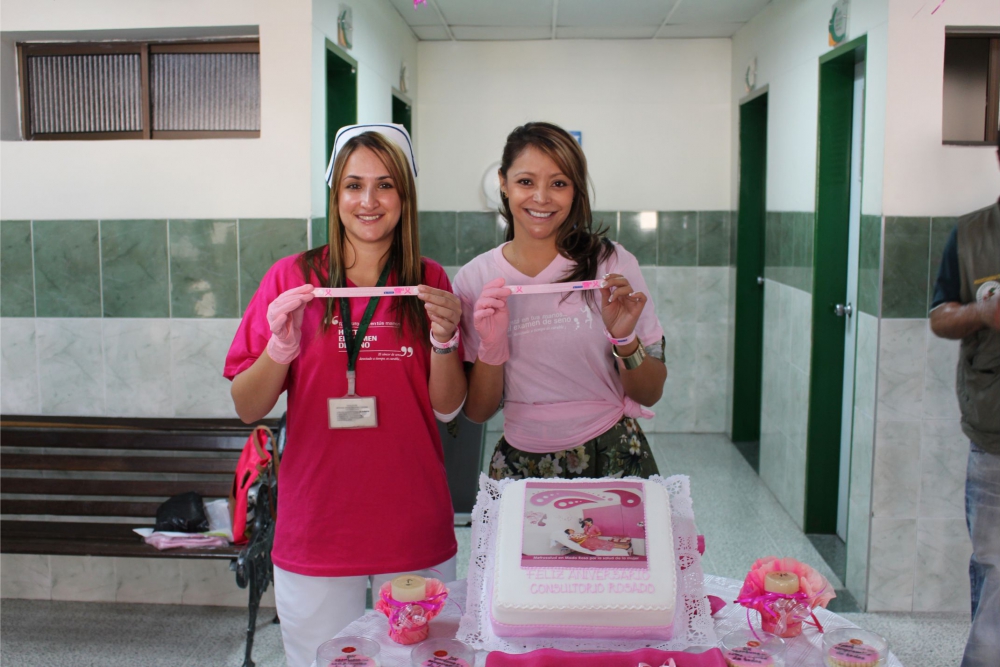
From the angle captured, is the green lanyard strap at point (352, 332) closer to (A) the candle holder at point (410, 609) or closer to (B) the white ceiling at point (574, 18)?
(A) the candle holder at point (410, 609)

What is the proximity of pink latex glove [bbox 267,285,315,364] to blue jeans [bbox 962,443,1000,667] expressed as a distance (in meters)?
2.04

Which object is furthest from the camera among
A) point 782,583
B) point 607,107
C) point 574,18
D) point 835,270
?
point 607,107

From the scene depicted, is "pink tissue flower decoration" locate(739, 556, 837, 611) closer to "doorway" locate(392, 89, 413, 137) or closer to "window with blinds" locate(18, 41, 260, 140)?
"window with blinds" locate(18, 41, 260, 140)

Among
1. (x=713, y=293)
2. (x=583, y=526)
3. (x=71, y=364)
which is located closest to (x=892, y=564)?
(x=583, y=526)

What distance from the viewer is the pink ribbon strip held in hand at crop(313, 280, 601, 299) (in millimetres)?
1772

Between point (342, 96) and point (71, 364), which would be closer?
point (71, 364)

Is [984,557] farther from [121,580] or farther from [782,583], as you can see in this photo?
[121,580]

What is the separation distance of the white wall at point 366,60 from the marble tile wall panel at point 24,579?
1.91 meters

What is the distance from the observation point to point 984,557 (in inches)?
102

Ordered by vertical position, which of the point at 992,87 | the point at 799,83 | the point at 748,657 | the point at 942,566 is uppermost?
the point at 799,83

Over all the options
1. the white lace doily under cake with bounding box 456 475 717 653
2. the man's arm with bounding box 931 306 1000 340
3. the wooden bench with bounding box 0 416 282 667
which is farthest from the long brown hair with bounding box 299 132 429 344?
the man's arm with bounding box 931 306 1000 340

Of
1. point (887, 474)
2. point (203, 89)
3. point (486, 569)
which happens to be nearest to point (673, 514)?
point (486, 569)

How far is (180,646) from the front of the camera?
3266 mm

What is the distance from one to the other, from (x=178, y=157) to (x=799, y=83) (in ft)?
10.3
